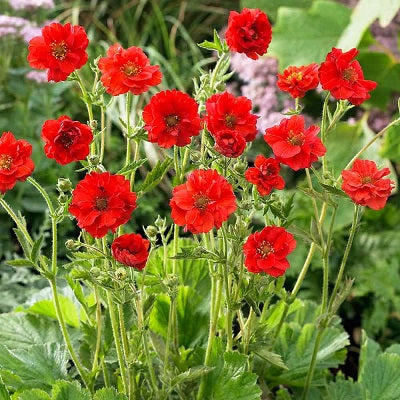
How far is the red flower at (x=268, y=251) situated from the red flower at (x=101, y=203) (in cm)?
15

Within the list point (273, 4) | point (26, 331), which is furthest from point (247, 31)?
point (273, 4)

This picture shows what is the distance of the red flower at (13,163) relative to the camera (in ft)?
2.79

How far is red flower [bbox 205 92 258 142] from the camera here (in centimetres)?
85

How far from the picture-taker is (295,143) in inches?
34.7

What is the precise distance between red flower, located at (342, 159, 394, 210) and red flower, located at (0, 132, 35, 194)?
0.37 meters

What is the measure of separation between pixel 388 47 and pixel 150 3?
3.75 ft

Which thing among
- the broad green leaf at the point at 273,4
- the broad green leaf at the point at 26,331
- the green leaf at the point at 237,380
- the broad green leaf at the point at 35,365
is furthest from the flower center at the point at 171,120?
the broad green leaf at the point at 273,4

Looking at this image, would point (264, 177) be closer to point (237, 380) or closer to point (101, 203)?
point (101, 203)

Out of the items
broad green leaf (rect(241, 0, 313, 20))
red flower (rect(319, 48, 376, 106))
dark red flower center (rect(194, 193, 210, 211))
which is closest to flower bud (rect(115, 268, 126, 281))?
dark red flower center (rect(194, 193, 210, 211))

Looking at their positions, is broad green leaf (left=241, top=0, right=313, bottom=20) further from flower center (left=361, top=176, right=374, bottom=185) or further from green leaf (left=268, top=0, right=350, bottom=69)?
flower center (left=361, top=176, right=374, bottom=185)

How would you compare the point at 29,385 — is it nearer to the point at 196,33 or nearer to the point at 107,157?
the point at 107,157

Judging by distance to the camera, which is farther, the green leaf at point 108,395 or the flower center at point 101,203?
the green leaf at point 108,395

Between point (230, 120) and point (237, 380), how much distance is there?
0.38 m

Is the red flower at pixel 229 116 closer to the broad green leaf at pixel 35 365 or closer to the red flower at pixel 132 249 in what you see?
the red flower at pixel 132 249
